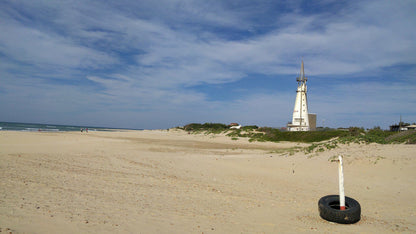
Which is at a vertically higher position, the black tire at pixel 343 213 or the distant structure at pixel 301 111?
the distant structure at pixel 301 111

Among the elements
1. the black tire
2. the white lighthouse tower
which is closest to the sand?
the black tire

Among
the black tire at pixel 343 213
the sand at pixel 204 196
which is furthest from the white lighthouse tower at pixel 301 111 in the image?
the black tire at pixel 343 213

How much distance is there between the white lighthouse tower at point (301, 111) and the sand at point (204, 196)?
35.3 meters

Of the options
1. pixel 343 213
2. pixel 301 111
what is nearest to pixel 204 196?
pixel 343 213

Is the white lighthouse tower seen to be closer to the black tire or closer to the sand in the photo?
the sand

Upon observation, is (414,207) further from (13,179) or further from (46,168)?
(46,168)

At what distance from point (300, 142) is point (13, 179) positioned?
1179 inches

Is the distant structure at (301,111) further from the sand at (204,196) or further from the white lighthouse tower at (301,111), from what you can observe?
the sand at (204,196)

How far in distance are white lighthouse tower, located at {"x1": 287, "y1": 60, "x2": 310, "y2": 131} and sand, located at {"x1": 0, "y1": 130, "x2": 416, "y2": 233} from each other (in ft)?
116

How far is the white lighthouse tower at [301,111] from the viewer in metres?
46.4

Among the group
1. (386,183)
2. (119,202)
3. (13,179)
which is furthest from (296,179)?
(13,179)

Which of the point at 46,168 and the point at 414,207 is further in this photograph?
the point at 46,168

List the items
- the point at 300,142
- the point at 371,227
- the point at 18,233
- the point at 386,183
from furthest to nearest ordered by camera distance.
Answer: the point at 300,142 < the point at 386,183 < the point at 371,227 < the point at 18,233

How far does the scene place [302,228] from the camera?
5.17 meters
